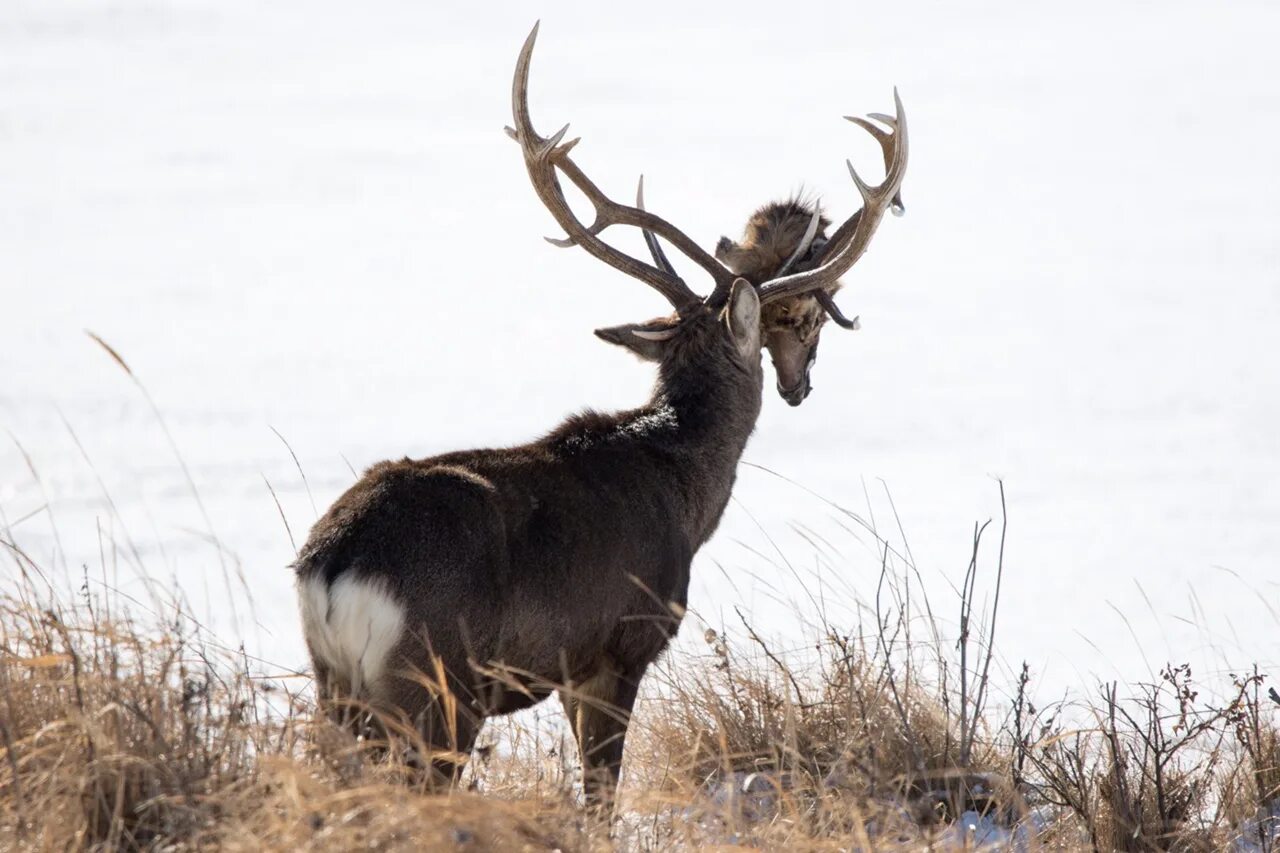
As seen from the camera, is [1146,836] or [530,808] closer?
[530,808]

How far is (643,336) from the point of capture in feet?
23.8

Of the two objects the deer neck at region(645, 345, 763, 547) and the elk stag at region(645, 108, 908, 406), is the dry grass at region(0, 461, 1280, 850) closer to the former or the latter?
the deer neck at region(645, 345, 763, 547)

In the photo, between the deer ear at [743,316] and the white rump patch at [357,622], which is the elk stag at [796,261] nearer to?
the deer ear at [743,316]

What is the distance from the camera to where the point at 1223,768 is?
6.59m

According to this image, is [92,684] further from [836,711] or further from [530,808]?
[836,711]

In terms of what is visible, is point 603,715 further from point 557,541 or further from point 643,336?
point 643,336

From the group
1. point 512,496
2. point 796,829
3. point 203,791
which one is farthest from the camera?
point 512,496

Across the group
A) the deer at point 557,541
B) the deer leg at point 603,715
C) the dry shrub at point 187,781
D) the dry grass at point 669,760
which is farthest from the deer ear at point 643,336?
the dry shrub at point 187,781

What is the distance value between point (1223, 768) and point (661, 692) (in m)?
2.27

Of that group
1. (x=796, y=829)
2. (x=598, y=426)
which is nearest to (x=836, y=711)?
(x=598, y=426)

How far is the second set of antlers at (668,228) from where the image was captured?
7.63 meters

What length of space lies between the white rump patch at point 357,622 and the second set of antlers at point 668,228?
2.85 meters

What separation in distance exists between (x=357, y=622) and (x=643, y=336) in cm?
254

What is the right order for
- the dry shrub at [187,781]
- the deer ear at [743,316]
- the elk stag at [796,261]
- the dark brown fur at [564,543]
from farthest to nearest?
the elk stag at [796,261], the deer ear at [743,316], the dark brown fur at [564,543], the dry shrub at [187,781]
